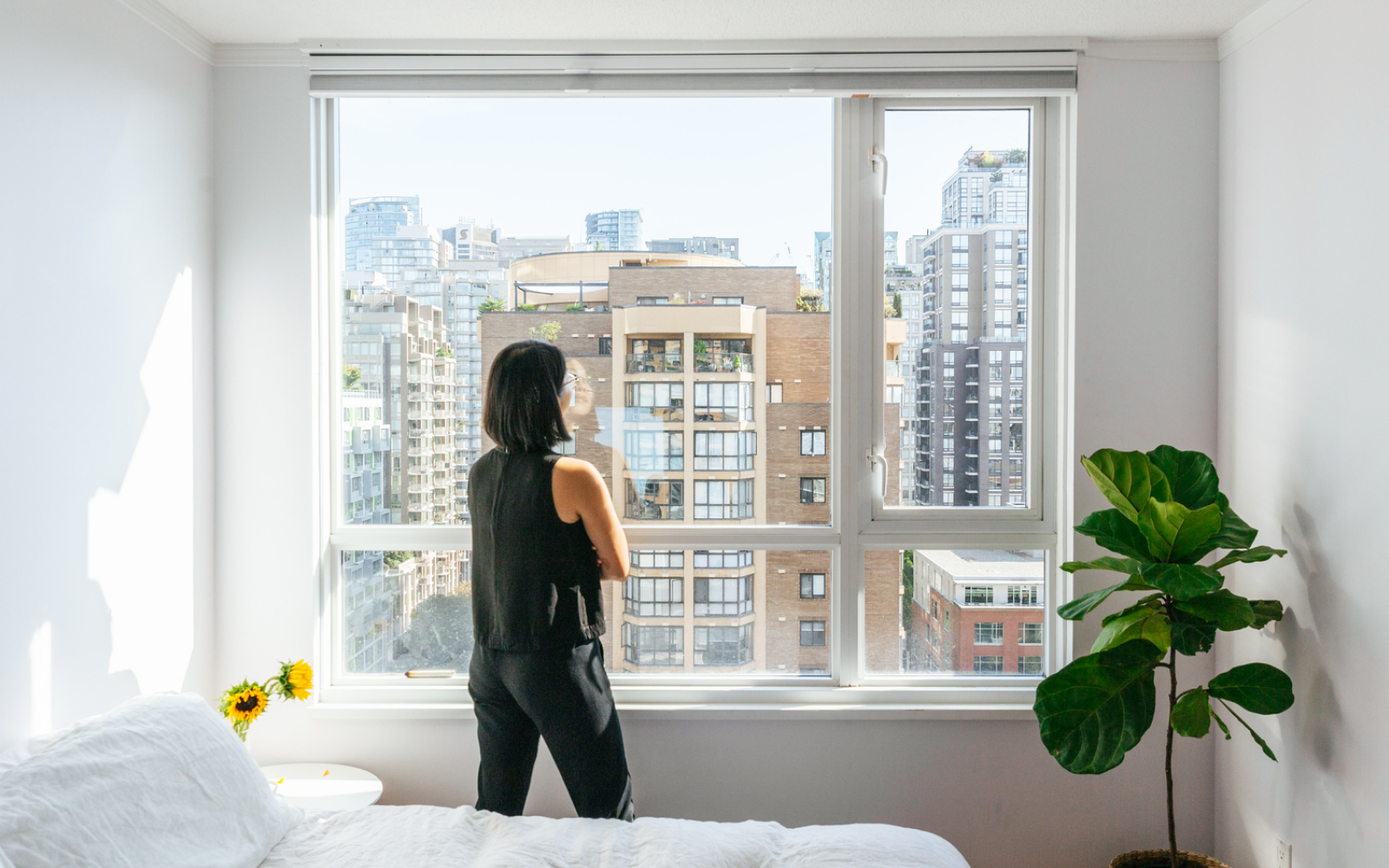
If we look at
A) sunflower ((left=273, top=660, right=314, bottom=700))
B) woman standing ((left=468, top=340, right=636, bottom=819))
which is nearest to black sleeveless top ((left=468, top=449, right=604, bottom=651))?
woman standing ((left=468, top=340, right=636, bottom=819))

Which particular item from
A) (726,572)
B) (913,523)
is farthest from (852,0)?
(726,572)

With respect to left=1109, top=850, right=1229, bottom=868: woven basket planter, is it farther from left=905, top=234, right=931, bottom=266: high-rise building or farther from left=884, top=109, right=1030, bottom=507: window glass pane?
left=905, top=234, right=931, bottom=266: high-rise building

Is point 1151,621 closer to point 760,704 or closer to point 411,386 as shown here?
point 760,704

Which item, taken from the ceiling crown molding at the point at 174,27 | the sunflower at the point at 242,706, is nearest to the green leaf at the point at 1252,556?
the sunflower at the point at 242,706

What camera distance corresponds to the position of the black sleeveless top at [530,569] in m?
1.88

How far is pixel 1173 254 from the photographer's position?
233 cm

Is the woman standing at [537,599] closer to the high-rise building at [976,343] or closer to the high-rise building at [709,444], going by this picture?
the high-rise building at [709,444]

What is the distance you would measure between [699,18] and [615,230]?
2.09 ft

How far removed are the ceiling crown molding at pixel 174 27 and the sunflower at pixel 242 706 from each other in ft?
5.74

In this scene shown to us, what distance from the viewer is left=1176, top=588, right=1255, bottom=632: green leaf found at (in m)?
1.84

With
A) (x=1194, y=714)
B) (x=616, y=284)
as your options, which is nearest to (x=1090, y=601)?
(x=1194, y=714)

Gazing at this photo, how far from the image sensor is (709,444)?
2.45 metres

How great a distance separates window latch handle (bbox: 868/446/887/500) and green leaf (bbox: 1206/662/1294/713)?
3.15 feet

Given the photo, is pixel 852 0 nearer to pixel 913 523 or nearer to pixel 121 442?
pixel 913 523
